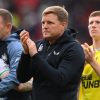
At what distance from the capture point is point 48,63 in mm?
5062

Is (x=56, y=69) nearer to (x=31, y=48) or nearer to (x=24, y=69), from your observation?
(x=31, y=48)

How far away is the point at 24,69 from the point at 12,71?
602 mm

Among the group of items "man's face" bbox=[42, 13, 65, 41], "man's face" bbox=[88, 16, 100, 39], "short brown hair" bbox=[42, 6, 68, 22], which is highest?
"short brown hair" bbox=[42, 6, 68, 22]

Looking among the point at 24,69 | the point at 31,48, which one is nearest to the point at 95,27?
Result: the point at 24,69

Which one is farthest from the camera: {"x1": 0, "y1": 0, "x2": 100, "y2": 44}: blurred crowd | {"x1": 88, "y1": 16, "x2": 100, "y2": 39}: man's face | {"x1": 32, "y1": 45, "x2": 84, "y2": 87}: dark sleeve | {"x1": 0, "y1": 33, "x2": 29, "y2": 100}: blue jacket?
{"x1": 0, "y1": 0, "x2": 100, "y2": 44}: blurred crowd

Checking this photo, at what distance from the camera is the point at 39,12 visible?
34.8ft

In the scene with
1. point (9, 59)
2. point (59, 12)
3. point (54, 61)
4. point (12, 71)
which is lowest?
point (12, 71)

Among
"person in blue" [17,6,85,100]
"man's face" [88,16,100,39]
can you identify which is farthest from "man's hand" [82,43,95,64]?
"man's face" [88,16,100,39]

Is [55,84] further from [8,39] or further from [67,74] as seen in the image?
[8,39]

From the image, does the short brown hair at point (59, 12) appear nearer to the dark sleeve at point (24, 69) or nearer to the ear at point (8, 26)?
the dark sleeve at point (24, 69)

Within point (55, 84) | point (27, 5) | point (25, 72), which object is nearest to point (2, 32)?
point (25, 72)

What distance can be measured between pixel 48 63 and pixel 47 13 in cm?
51

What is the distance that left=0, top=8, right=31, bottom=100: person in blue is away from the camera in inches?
228

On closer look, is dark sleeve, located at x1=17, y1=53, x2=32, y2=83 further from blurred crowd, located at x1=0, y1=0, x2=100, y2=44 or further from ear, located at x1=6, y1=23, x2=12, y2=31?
blurred crowd, located at x1=0, y1=0, x2=100, y2=44
